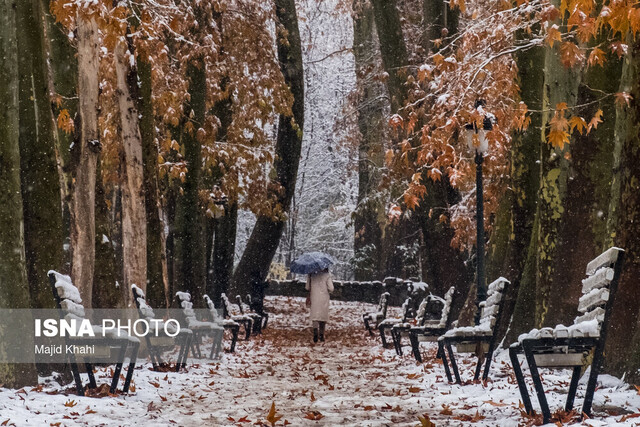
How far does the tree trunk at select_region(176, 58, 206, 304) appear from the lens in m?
16.6

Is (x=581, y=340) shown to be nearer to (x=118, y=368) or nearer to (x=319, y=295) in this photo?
(x=118, y=368)

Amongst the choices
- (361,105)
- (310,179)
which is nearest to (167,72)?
(361,105)

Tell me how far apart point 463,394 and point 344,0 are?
77.2 feet

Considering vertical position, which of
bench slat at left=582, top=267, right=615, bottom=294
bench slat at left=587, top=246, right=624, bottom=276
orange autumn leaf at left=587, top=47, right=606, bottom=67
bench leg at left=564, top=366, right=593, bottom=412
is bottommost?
bench leg at left=564, top=366, right=593, bottom=412

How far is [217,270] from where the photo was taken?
23.0 meters

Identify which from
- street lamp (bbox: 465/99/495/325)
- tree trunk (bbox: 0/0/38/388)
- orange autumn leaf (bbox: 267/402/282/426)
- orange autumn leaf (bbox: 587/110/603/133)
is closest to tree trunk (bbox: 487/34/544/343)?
street lamp (bbox: 465/99/495/325)

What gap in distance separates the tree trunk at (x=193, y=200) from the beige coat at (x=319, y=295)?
2365 millimetres

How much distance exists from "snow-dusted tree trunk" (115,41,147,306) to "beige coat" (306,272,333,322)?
18.4 ft

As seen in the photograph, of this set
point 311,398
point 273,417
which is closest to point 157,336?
point 311,398

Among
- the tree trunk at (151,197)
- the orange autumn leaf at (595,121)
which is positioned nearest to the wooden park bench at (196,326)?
the tree trunk at (151,197)

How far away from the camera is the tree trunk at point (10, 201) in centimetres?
749

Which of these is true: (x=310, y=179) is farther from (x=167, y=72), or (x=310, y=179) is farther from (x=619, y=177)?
(x=619, y=177)

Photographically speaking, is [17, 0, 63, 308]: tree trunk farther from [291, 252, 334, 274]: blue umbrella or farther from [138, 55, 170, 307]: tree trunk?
[291, 252, 334, 274]: blue umbrella

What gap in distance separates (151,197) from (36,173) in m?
4.81
